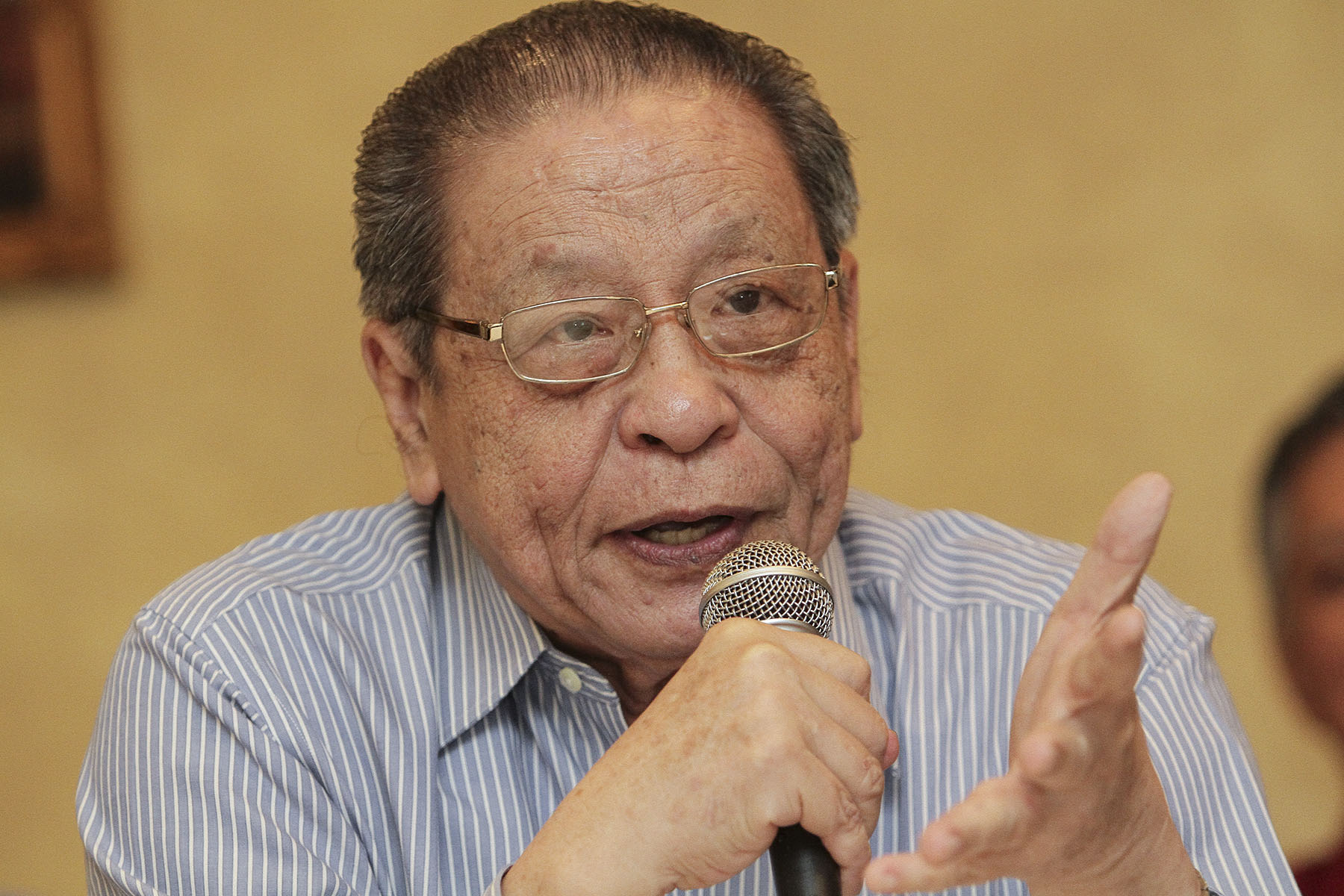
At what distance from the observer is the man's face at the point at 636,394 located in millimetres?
1713

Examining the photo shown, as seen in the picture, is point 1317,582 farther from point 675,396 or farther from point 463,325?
point 463,325

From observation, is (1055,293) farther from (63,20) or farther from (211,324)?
(63,20)

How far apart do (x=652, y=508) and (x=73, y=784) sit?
2494mm

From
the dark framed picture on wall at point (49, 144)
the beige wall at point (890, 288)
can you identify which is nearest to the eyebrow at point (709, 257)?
the beige wall at point (890, 288)

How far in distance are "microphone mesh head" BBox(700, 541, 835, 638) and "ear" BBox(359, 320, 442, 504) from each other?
68 cm

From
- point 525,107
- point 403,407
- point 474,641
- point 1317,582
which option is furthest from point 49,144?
point 1317,582

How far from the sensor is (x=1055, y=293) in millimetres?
3459

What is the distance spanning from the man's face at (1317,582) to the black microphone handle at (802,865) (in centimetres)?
240

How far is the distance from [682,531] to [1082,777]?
67 cm

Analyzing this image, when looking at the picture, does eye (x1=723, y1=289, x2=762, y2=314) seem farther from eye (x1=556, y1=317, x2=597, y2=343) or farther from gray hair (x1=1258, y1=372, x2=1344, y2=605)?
gray hair (x1=1258, y1=372, x2=1344, y2=605)

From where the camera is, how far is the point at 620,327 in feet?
5.69

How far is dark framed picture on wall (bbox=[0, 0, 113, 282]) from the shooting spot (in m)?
3.29

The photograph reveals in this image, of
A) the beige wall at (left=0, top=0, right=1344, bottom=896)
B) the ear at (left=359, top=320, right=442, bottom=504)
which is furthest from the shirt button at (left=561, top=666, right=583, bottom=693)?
the beige wall at (left=0, top=0, right=1344, bottom=896)

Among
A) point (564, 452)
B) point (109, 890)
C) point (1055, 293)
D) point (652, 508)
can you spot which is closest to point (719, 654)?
point (652, 508)
